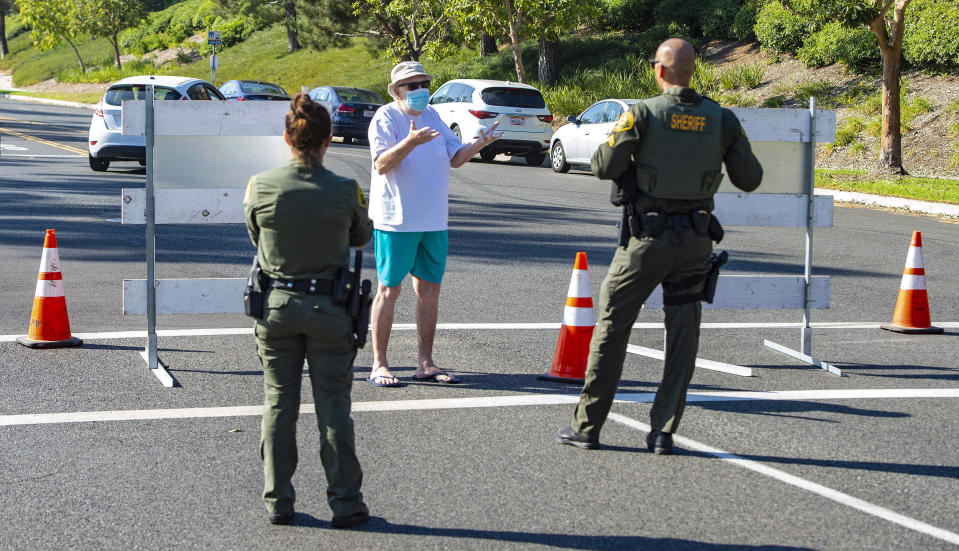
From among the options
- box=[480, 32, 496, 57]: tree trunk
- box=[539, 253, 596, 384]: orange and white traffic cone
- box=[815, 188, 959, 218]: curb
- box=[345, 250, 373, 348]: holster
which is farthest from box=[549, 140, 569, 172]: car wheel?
box=[480, 32, 496, 57]: tree trunk

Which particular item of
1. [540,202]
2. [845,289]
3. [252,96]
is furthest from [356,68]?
[845,289]

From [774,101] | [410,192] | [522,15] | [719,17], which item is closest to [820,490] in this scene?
[410,192]

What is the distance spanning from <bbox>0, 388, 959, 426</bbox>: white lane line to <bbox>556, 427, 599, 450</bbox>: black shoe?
78cm

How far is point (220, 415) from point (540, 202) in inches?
437

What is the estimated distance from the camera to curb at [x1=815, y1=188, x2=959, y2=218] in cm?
1614

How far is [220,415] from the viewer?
5941 millimetres

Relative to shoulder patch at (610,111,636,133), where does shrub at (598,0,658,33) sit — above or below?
above

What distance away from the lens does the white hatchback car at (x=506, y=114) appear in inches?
910

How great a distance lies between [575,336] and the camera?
689 cm

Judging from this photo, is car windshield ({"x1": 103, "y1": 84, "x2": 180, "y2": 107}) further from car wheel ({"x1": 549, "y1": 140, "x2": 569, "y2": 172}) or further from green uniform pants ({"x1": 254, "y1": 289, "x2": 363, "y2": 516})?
green uniform pants ({"x1": 254, "y1": 289, "x2": 363, "y2": 516})

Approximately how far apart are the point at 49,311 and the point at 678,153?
4.58 m

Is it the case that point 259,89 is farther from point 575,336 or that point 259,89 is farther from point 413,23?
point 575,336

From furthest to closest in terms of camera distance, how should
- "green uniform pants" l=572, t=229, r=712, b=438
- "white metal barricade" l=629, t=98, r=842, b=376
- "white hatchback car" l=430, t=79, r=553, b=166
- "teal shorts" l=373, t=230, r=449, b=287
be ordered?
"white hatchback car" l=430, t=79, r=553, b=166, "white metal barricade" l=629, t=98, r=842, b=376, "teal shorts" l=373, t=230, r=449, b=287, "green uniform pants" l=572, t=229, r=712, b=438

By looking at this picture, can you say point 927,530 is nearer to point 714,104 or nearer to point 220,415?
point 714,104
